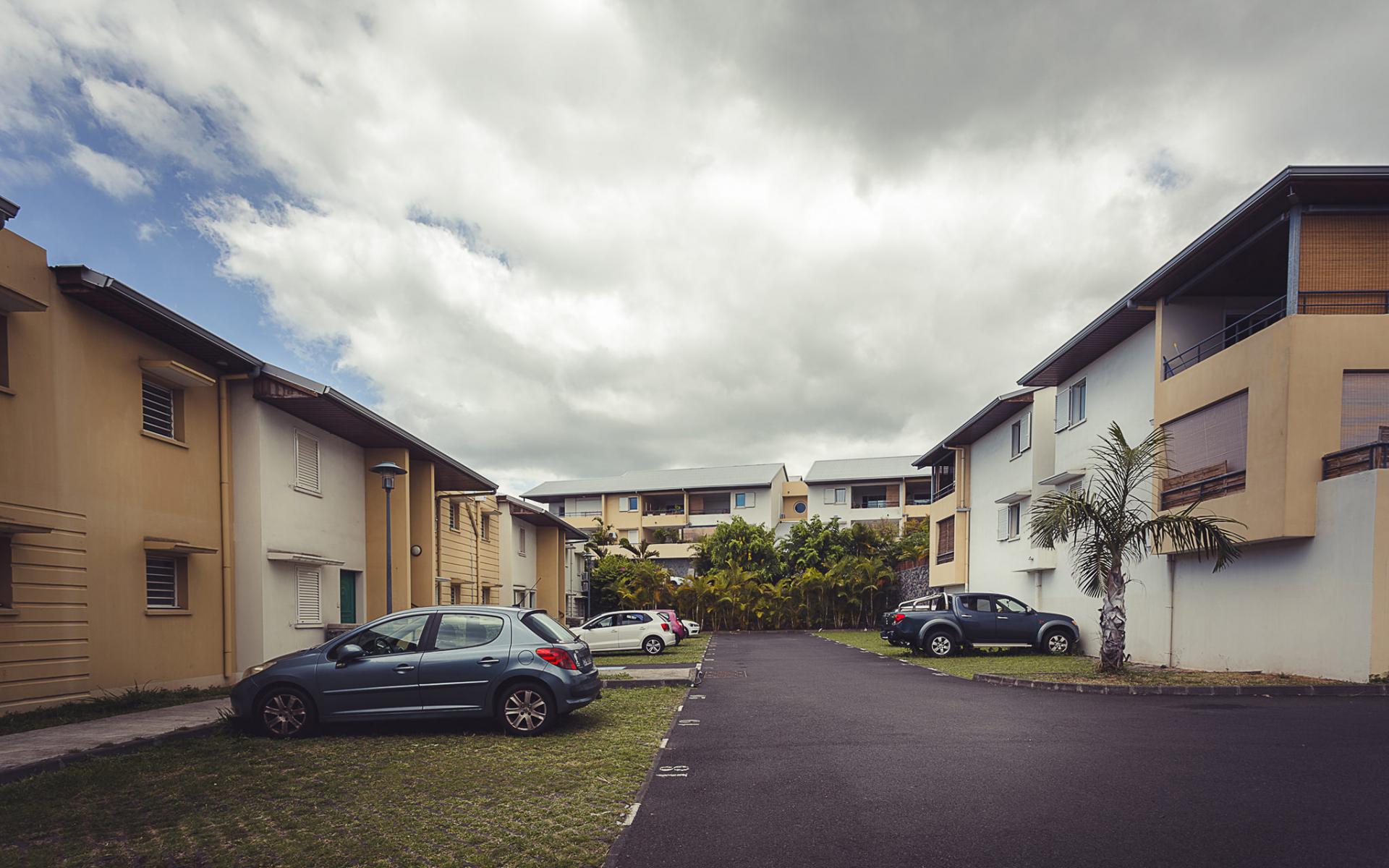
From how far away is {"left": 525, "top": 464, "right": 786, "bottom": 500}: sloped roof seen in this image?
6081 cm

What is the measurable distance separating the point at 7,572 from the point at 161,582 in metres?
3.14

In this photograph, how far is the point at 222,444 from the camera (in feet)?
52.3

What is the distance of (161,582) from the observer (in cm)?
1434

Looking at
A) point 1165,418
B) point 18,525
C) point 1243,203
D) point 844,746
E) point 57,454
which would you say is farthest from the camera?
point 1165,418

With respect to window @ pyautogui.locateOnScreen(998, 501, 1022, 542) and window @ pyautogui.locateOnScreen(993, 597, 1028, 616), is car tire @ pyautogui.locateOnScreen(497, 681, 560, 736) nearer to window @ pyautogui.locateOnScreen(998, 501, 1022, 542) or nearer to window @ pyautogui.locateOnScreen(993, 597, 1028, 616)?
window @ pyautogui.locateOnScreen(993, 597, 1028, 616)

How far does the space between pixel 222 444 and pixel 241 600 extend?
2912mm

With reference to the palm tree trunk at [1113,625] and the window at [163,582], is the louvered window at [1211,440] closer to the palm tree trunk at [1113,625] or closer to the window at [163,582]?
the palm tree trunk at [1113,625]

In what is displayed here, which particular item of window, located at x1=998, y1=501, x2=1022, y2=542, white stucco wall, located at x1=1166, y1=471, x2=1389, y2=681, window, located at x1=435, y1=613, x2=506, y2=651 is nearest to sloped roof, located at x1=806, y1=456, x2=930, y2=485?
window, located at x1=998, y1=501, x2=1022, y2=542

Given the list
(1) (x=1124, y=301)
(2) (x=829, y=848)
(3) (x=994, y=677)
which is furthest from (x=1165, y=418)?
(2) (x=829, y=848)

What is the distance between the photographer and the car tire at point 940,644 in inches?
834

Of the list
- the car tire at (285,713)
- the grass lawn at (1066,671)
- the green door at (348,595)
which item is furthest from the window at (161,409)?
the grass lawn at (1066,671)

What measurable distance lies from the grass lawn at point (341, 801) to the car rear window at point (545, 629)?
3.39 ft

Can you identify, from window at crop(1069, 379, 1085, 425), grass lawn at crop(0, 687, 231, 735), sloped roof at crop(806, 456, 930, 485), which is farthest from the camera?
sloped roof at crop(806, 456, 930, 485)

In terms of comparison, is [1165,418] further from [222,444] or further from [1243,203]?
[222,444]
